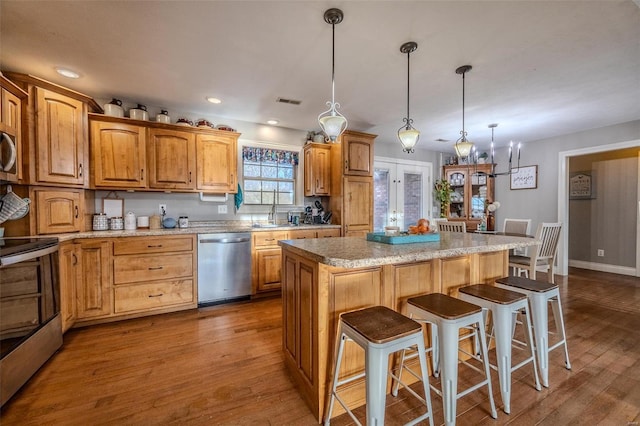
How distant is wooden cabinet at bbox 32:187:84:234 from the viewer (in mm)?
2482

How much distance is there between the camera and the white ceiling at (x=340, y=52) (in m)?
1.74

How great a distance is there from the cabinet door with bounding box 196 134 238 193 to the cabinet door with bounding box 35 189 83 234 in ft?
3.89

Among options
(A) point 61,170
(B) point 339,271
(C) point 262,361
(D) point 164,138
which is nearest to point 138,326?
(C) point 262,361

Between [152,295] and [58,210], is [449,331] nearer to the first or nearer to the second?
[152,295]

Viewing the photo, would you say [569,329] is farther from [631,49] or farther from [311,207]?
[311,207]

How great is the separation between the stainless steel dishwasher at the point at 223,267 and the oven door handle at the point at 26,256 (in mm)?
1242

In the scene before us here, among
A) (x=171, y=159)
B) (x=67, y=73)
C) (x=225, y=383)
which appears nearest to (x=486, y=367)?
(x=225, y=383)

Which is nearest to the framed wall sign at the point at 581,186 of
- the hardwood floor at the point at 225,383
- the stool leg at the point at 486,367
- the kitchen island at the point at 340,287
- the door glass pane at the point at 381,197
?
the hardwood floor at the point at 225,383

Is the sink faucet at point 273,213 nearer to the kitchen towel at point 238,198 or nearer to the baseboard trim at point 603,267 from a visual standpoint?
the kitchen towel at point 238,198

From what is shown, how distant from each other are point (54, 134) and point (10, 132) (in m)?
0.39

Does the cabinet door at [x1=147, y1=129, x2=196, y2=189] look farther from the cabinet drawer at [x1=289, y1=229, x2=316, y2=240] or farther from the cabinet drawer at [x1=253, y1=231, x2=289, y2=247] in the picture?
the cabinet drawer at [x1=289, y1=229, x2=316, y2=240]

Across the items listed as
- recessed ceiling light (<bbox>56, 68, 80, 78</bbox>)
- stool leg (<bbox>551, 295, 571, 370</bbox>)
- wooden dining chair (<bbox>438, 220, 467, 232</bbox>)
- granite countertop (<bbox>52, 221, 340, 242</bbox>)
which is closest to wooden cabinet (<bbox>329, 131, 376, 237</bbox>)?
granite countertop (<bbox>52, 221, 340, 242</bbox>)

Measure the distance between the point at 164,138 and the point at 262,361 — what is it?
2.71 metres

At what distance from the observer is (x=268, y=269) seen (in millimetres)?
3496
